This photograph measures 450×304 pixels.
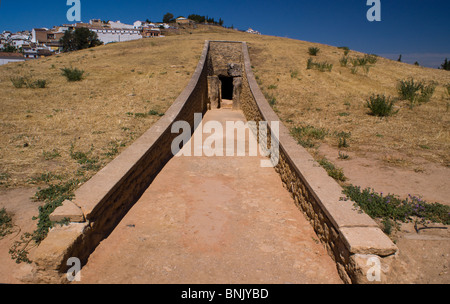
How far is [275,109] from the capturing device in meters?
9.08

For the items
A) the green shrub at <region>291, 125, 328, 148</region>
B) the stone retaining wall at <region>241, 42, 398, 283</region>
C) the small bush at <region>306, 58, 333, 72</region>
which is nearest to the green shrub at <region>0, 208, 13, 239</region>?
the stone retaining wall at <region>241, 42, 398, 283</region>

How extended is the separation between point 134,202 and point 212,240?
5.60 feet

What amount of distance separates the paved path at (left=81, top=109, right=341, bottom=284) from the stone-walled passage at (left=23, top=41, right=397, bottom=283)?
0.19m

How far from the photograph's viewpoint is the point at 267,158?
7.09 meters

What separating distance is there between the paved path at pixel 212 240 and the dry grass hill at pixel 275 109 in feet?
3.75

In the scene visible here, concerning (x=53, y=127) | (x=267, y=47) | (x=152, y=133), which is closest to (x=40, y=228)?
(x=152, y=133)

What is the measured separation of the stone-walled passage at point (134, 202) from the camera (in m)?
2.78

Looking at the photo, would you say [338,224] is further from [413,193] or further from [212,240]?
[413,193]

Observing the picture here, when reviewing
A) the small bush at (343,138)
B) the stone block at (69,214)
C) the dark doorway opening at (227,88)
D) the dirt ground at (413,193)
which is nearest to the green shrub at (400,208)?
the dirt ground at (413,193)

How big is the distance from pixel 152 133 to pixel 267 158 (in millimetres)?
3007

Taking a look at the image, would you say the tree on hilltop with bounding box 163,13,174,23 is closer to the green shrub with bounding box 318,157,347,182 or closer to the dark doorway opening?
the dark doorway opening

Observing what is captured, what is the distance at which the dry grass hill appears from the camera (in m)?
4.70

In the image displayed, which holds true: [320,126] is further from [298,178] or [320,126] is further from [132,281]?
[132,281]

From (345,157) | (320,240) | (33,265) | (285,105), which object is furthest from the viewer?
(285,105)
